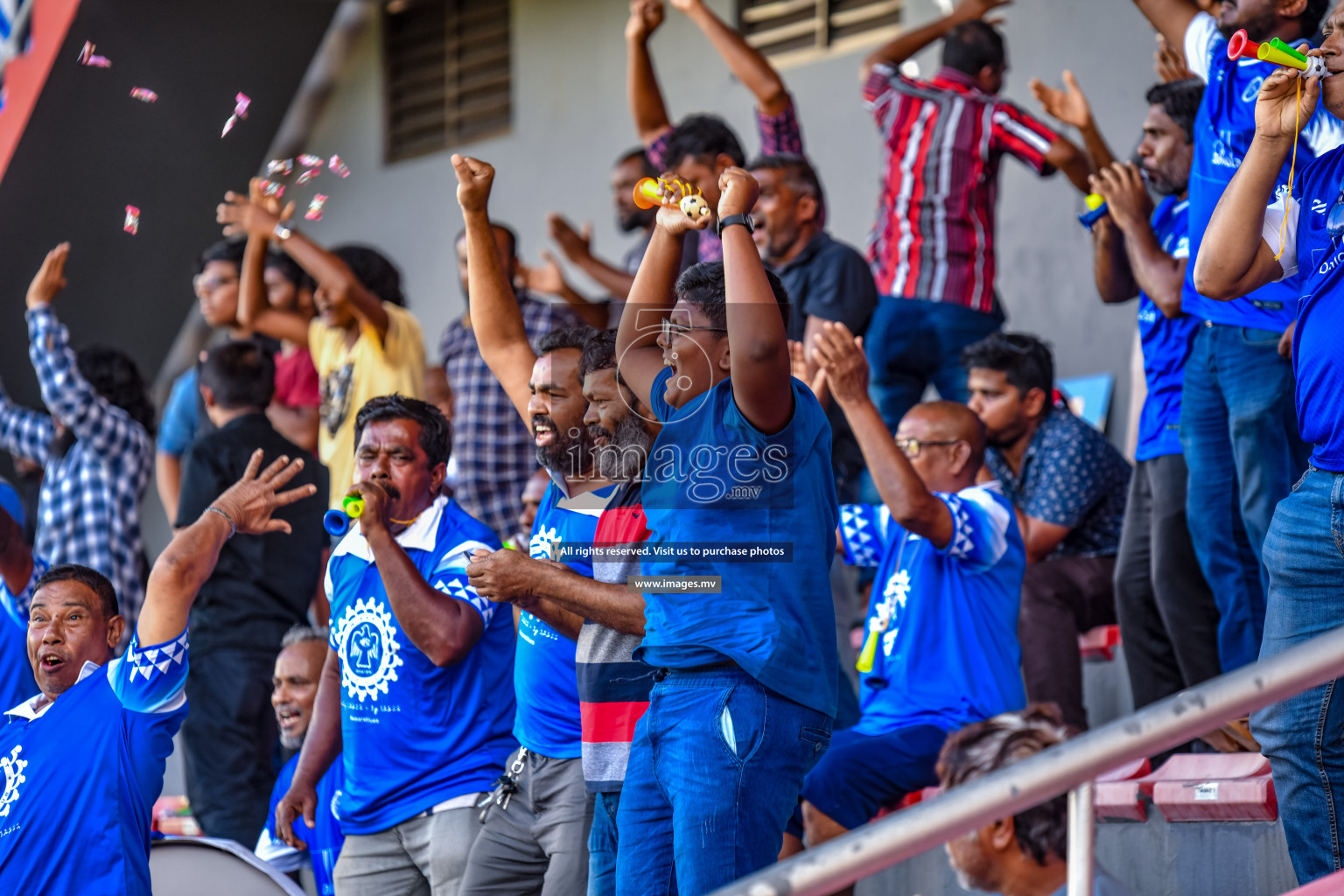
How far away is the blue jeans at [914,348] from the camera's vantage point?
5895mm

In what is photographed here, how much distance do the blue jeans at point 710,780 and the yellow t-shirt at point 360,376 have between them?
11.9 feet

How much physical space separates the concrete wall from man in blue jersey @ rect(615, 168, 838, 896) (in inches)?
181

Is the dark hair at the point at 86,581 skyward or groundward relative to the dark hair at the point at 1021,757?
skyward

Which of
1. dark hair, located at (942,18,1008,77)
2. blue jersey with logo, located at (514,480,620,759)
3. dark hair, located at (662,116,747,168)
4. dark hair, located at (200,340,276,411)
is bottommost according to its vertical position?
blue jersey with logo, located at (514,480,620,759)

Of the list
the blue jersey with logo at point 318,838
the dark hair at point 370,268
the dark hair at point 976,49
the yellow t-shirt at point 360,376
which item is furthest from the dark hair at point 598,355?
the dark hair at point 370,268

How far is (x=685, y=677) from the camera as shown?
9.42ft

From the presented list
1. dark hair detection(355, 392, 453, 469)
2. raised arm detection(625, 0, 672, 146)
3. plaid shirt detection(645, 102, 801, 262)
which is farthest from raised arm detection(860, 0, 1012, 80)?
dark hair detection(355, 392, 453, 469)

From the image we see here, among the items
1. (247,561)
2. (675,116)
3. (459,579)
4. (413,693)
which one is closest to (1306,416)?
(459,579)

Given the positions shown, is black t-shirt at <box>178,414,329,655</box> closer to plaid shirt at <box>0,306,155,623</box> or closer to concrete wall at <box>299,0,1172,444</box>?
plaid shirt at <box>0,306,155,623</box>

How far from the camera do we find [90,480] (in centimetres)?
610

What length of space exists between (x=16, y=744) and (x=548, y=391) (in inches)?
60.9

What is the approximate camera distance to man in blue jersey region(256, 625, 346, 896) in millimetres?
4605

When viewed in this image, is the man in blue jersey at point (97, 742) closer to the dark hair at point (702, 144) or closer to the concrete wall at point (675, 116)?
the dark hair at point (702, 144)

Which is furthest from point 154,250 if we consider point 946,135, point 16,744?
point 16,744
